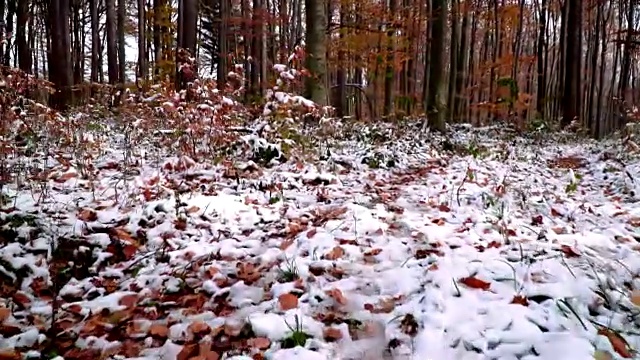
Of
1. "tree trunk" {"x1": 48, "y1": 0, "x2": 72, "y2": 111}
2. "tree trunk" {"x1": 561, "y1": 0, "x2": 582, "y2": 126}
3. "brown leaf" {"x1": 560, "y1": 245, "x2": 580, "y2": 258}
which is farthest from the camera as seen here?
"tree trunk" {"x1": 561, "y1": 0, "x2": 582, "y2": 126}

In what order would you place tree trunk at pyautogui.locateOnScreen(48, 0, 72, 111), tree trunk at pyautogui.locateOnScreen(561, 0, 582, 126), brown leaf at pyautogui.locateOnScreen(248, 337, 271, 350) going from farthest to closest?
tree trunk at pyautogui.locateOnScreen(561, 0, 582, 126) < tree trunk at pyautogui.locateOnScreen(48, 0, 72, 111) < brown leaf at pyautogui.locateOnScreen(248, 337, 271, 350)

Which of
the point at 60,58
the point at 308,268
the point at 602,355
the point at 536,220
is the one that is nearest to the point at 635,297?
the point at 602,355

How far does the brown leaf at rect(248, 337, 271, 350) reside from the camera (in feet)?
8.05

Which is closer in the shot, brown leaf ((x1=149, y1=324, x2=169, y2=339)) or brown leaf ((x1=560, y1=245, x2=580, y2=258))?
brown leaf ((x1=149, y1=324, x2=169, y2=339))

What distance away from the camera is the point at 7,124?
514 centimetres

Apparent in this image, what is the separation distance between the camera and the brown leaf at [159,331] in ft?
8.84

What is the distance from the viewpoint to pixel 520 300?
2.62 m

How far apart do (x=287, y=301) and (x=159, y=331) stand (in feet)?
2.45

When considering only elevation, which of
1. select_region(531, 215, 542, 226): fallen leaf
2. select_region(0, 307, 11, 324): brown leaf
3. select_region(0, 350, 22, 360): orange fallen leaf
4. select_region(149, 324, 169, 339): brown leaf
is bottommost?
select_region(0, 350, 22, 360): orange fallen leaf

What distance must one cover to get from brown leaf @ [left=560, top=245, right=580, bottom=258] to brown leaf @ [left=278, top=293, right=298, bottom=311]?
6.05 feet

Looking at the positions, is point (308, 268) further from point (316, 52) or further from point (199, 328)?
point (316, 52)

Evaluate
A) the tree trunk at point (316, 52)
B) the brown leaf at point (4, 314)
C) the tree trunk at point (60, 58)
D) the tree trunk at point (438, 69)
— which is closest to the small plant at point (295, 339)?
the brown leaf at point (4, 314)

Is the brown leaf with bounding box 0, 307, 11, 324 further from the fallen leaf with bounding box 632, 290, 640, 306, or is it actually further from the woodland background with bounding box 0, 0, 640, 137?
the woodland background with bounding box 0, 0, 640, 137

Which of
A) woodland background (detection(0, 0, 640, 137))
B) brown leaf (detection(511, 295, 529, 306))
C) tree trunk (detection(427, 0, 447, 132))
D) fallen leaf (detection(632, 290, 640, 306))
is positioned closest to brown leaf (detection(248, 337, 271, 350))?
brown leaf (detection(511, 295, 529, 306))
